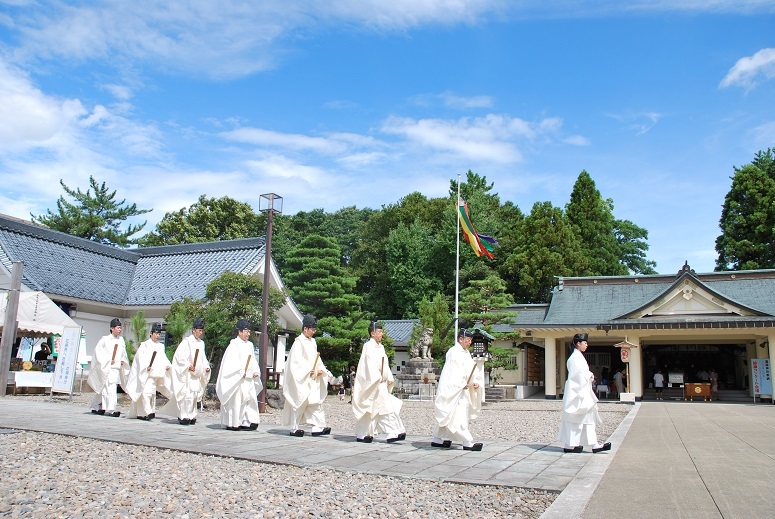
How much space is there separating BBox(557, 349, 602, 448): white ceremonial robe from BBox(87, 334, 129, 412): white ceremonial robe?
25.8 feet

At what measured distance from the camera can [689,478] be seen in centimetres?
572

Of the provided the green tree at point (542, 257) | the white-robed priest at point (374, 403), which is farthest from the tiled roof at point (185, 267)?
the green tree at point (542, 257)

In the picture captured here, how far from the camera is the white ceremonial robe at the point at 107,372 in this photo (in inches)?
424

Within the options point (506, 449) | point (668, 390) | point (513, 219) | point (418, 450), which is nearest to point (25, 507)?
point (418, 450)

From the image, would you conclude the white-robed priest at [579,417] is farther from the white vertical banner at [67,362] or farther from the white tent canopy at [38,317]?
the white tent canopy at [38,317]

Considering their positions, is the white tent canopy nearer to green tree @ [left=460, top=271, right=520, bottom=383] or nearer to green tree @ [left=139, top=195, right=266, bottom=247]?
green tree @ [left=460, top=271, right=520, bottom=383]

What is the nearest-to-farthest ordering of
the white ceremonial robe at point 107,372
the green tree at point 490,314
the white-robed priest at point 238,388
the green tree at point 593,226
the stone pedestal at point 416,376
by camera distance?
1. the white-robed priest at point 238,388
2. the white ceremonial robe at point 107,372
3. the stone pedestal at point 416,376
4. the green tree at point 490,314
5. the green tree at point 593,226

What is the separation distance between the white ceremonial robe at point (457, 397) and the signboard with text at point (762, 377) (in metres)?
18.7

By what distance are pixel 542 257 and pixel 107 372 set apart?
28703 mm

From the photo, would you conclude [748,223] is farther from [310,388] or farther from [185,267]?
[310,388]

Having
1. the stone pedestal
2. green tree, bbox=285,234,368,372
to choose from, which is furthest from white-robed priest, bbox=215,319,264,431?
the stone pedestal

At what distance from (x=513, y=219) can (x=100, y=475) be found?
38.8m

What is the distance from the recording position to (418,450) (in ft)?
25.1

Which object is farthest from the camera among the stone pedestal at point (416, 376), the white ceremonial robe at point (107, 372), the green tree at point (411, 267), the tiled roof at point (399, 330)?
the green tree at point (411, 267)
